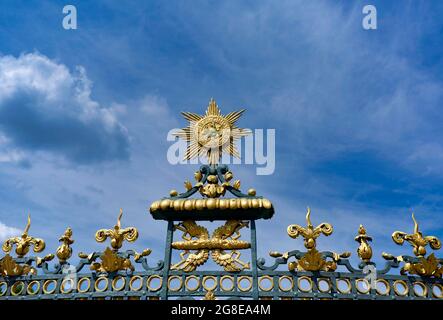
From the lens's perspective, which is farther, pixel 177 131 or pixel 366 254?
pixel 177 131

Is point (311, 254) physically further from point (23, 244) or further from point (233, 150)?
point (23, 244)

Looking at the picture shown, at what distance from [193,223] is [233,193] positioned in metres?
0.94

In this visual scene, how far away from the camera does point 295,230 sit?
733cm

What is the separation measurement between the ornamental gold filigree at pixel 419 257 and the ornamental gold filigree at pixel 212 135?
11.3ft

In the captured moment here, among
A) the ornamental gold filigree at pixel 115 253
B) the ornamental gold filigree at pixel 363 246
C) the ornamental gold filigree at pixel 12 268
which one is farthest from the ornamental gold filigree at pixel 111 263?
the ornamental gold filigree at pixel 363 246

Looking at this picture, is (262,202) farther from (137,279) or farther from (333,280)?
(137,279)

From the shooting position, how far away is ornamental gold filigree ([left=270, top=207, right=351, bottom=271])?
7.02 metres

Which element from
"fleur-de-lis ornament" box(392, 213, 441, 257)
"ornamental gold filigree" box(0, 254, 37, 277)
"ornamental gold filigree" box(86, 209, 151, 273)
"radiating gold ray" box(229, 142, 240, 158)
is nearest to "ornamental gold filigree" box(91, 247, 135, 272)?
"ornamental gold filigree" box(86, 209, 151, 273)

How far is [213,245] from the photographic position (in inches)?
283

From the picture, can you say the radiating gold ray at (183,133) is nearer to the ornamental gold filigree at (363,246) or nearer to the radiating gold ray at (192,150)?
the radiating gold ray at (192,150)

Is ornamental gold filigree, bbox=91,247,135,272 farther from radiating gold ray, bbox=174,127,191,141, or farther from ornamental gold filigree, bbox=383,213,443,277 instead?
ornamental gold filigree, bbox=383,213,443,277

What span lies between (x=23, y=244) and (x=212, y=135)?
4.24 m

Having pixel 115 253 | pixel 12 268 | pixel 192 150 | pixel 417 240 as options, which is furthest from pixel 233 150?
pixel 12 268
